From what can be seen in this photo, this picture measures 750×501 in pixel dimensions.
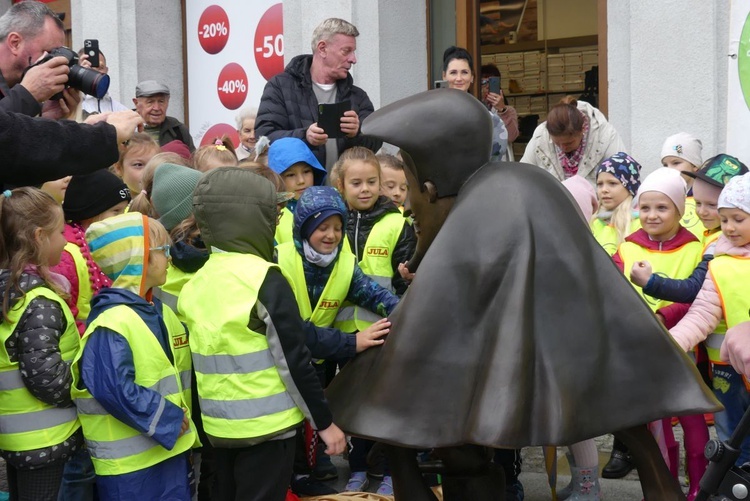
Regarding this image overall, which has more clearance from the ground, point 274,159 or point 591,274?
point 274,159

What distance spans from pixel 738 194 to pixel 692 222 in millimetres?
1298

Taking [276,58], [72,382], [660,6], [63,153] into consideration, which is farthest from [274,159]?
[276,58]

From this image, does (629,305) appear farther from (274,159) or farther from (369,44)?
(369,44)

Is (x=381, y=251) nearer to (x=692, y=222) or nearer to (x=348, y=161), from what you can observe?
(x=348, y=161)

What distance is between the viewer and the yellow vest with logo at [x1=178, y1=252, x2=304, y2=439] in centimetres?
343

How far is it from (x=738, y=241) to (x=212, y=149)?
267cm

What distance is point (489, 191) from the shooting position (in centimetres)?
260

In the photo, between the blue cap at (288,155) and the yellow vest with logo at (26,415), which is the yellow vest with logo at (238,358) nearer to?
the yellow vest with logo at (26,415)

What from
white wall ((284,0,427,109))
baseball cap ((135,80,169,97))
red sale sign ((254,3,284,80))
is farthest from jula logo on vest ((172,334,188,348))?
red sale sign ((254,3,284,80))

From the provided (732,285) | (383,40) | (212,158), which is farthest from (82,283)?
(383,40)

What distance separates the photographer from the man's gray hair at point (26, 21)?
4.00 metres

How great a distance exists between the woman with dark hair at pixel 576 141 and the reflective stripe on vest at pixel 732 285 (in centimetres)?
195

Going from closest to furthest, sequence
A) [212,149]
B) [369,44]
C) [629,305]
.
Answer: [629,305]
[212,149]
[369,44]

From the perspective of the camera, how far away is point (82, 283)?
4336 millimetres
